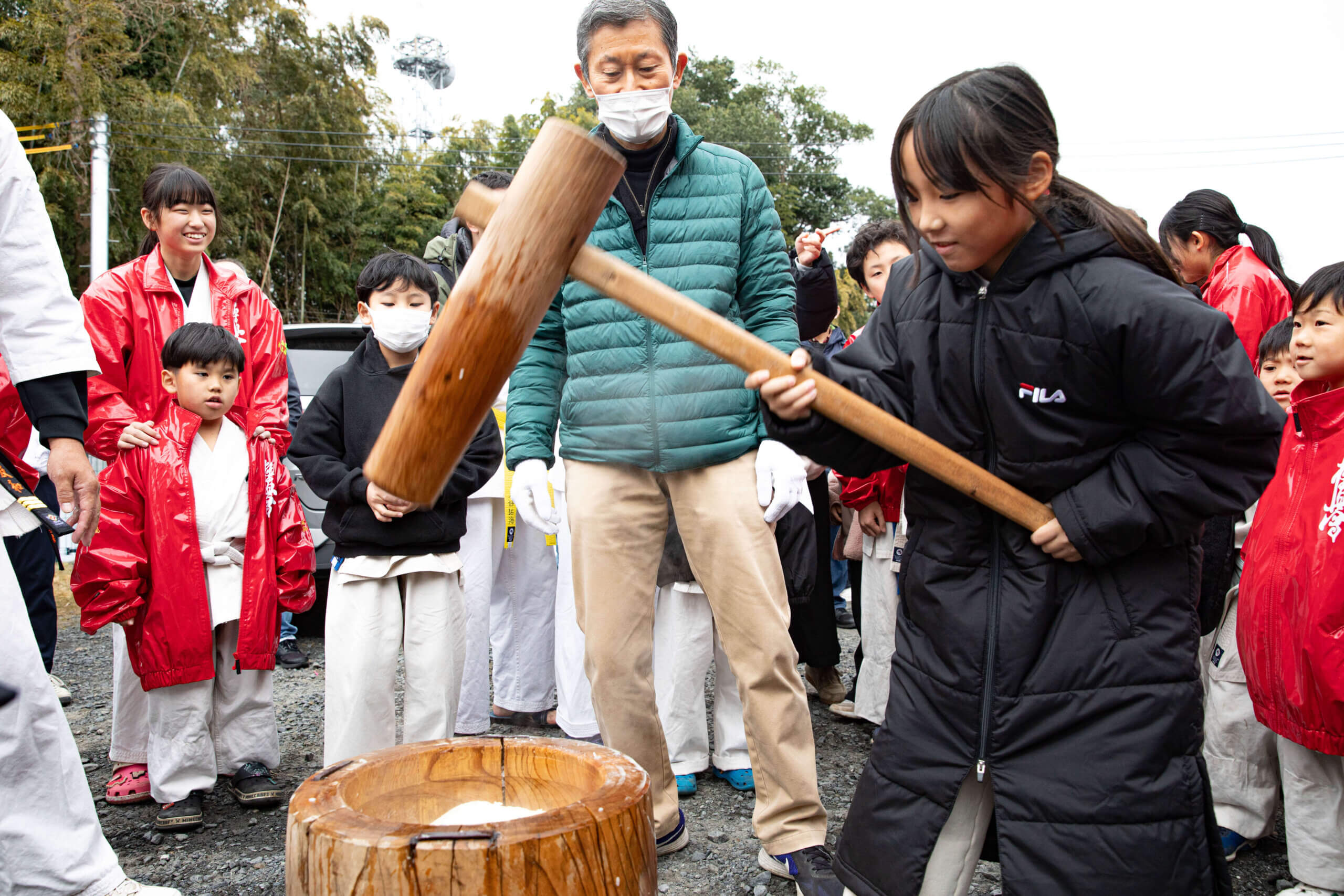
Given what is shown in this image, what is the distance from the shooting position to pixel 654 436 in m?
2.78

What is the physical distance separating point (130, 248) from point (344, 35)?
10.7 metres

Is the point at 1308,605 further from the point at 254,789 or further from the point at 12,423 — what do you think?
the point at 12,423

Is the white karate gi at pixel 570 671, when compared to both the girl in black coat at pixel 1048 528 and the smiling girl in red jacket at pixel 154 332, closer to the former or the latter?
the smiling girl in red jacket at pixel 154 332

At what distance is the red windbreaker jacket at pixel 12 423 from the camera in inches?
109

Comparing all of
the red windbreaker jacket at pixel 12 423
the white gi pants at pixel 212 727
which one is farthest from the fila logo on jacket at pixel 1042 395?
the white gi pants at pixel 212 727

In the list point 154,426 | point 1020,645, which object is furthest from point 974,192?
point 154,426

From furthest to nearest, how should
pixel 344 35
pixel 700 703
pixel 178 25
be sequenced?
pixel 344 35 < pixel 178 25 < pixel 700 703

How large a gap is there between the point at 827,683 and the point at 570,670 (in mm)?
1326

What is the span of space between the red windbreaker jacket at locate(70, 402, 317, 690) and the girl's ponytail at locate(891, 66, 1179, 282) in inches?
106

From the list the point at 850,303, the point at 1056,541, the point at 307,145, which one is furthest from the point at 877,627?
the point at 850,303

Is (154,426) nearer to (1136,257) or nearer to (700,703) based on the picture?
(700,703)

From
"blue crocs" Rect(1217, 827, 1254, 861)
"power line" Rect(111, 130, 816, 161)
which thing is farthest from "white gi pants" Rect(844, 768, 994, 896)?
"power line" Rect(111, 130, 816, 161)

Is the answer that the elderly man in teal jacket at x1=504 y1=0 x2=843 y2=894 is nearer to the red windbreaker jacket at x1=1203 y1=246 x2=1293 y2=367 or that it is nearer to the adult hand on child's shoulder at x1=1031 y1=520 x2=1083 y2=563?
the adult hand on child's shoulder at x1=1031 y1=520 x2=1083 y2=563

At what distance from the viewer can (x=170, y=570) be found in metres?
3.33
